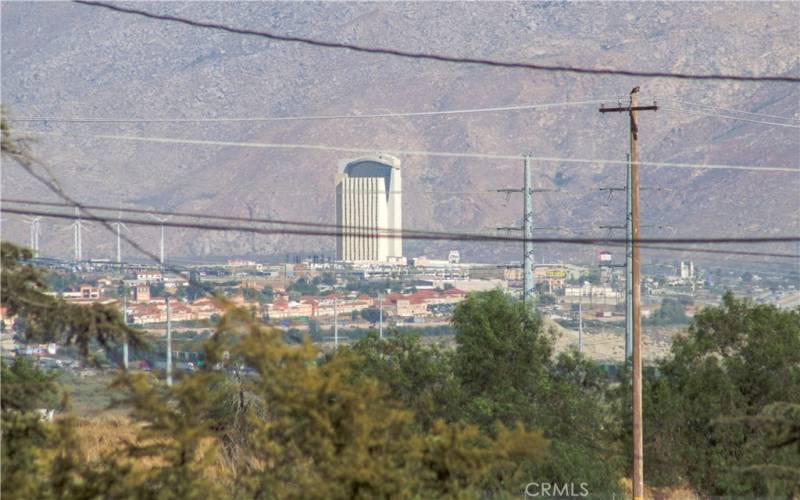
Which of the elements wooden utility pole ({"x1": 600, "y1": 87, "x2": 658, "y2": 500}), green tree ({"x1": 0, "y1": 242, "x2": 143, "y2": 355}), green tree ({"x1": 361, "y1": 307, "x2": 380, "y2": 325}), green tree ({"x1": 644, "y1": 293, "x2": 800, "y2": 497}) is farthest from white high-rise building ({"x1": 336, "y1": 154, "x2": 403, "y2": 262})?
green tree ({"x1": 0, "y1": 242, "x2": 143, "y2": 355})

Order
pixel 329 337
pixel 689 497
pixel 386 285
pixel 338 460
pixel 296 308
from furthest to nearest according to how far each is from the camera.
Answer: pixel 386 285 < pixel 296 308 < pixel 329 337 < pixel 689 497 < pixel 338 460

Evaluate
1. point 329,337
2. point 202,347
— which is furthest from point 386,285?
point 202,347

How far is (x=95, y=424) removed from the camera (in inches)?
1518

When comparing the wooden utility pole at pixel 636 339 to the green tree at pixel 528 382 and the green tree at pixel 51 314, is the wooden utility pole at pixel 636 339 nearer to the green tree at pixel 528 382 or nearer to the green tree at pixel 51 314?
the green tree at pixel 528 382

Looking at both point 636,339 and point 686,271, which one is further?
point 686,271

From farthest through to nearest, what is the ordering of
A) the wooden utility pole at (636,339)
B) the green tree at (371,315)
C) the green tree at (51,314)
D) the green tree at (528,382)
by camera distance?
the green tree at (371,315) → the green tree at (528,382) → the wooden utility pole at (636,339) → the green tree at (51,314)

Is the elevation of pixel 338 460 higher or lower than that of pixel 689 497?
higher

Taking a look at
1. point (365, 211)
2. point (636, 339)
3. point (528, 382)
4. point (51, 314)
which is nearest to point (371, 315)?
point (365, 211)

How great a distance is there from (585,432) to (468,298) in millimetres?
5736

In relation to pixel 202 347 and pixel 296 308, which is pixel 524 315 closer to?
pixel 202 347

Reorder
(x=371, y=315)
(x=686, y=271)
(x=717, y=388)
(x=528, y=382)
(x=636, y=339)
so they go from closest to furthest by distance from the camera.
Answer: (x=636, y=339), (x=717, y=388), (x=528, y=382), (x=371, y=315), (x=686, y=271)

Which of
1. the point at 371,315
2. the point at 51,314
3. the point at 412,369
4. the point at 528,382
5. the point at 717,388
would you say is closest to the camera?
the point at 51,314

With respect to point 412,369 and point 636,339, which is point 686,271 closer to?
point 412,369

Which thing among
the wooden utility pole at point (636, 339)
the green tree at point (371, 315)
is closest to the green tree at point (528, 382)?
the wooden utility pole at point (636, 339)
